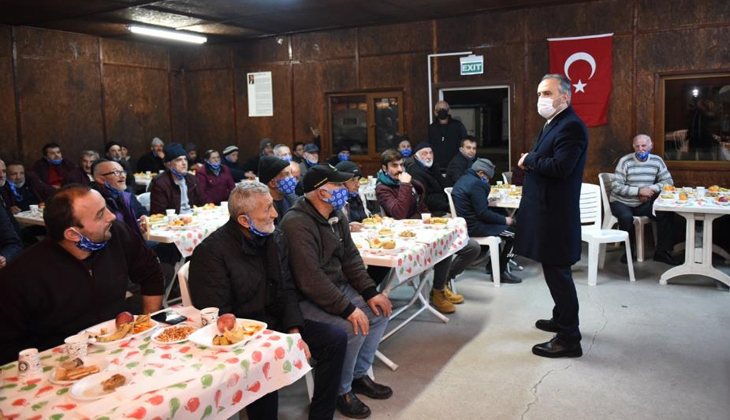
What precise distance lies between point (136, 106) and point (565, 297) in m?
9.13

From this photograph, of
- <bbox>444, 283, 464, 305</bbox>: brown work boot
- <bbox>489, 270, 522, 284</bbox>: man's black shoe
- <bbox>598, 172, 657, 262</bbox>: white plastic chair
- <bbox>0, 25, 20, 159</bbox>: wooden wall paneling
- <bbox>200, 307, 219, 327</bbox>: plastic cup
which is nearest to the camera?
<bbox>200, 307, 219, 327</bbox>: plastic cup

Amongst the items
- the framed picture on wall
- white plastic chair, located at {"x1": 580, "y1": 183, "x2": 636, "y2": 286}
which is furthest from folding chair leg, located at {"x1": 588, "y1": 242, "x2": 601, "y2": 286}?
the framed picture on wall

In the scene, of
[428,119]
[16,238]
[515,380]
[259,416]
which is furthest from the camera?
[428,119]

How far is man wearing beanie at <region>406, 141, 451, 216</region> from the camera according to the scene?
641cm

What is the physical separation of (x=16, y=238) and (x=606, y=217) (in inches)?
237

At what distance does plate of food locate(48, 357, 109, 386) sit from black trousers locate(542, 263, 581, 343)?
2.86 metres

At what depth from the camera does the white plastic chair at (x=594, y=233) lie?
5.86 meters

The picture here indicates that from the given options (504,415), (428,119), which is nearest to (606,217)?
(428,119)

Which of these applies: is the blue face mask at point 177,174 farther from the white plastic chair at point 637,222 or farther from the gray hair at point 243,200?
the white plastic chair at point 637,222

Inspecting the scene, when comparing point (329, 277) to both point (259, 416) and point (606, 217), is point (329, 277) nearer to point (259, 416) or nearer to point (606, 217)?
point (259, 416)

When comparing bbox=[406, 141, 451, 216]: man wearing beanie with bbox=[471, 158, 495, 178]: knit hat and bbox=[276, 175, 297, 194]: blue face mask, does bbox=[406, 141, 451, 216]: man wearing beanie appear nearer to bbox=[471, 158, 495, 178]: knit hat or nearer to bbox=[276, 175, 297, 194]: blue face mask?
bbox=[471, 158, 495, 178]: knit hat

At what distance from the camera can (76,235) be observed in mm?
2529

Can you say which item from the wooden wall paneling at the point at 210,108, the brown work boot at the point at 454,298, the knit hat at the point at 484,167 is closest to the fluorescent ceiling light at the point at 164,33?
the wooden wall paneling at the point at 210,108

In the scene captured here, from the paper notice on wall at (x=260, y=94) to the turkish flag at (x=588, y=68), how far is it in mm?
4964
